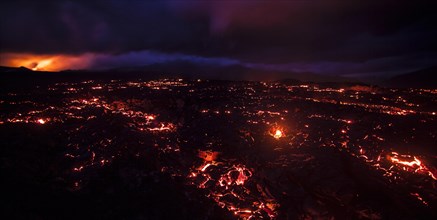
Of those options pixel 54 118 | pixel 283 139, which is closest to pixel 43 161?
pixel 54 118

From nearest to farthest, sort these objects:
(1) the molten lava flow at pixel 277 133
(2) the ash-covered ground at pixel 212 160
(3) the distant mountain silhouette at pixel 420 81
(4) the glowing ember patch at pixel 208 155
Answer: (2) the ash-covered ground at pixel 212 160, (4) the glowing ember patch at pixel 208 155, (1) the molten lava flow at pixel 277 133, (3) the distant mountain silhouette at pixel 420 81

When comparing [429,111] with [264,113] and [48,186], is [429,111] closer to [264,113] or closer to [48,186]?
[264,113]

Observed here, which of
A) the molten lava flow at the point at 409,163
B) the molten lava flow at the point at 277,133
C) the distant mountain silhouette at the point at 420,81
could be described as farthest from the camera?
the distant mountain silhouette at the point at 420,81

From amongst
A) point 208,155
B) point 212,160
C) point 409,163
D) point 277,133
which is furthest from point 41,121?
point 409,163

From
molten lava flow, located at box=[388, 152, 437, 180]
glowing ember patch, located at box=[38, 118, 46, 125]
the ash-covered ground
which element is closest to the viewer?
the ash-covered ground

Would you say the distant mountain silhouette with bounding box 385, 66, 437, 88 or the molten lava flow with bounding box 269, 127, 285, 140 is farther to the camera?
the distant mountain silhouette with bounding box 385, 66, 437, 88

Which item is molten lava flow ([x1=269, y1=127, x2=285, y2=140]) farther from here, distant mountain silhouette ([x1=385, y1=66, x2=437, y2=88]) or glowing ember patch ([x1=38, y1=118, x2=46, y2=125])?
distant mountain silhouette ([x1=385, y1=66, x2=437, y2=88])

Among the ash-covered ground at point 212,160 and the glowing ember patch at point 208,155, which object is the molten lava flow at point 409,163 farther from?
the glowing ember patch at point 208,155

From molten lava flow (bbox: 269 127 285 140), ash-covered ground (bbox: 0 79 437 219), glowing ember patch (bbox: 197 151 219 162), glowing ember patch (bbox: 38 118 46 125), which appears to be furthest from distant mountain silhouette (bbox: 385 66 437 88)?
glowing ember patch (bbox: 38 118 46 125)

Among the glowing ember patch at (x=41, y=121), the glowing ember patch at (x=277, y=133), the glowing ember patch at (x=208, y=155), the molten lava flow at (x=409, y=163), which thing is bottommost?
the molten lava flow at (x=409, y=163)

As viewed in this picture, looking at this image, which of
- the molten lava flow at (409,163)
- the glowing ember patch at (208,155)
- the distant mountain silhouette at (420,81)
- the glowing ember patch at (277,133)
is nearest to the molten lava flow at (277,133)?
the glowing ember patch at (277,133)
